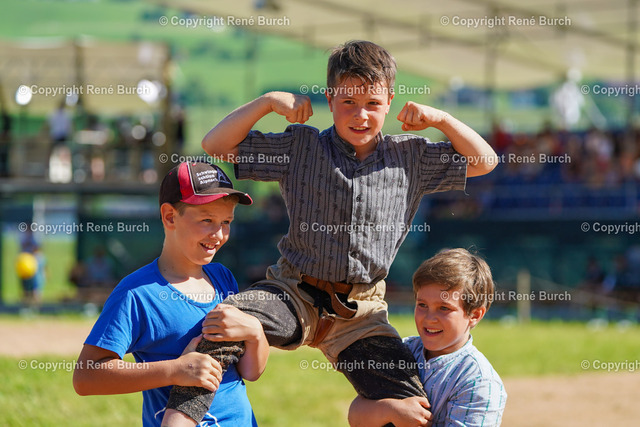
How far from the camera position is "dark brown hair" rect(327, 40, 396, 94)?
351 centimetres

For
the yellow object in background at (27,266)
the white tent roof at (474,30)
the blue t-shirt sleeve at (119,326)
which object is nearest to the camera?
the blue t-shirt sleeve at (119,326)

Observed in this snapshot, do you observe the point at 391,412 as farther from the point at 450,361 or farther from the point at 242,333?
the point at 242,333

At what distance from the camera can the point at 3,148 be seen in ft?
70.1

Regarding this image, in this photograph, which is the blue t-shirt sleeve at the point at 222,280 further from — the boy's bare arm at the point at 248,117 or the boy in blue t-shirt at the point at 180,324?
the boy's bare arm at the point at 248,117

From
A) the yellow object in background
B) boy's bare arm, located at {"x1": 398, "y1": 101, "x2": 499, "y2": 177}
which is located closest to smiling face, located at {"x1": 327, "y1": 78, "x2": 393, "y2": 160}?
boy's bare arm, located at {"x1": 398, "y1": 101, "x2": 499, "y2": 177}

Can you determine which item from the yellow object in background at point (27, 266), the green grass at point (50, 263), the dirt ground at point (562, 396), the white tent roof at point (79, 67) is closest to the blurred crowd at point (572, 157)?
the white tent roof at point (79, 67)

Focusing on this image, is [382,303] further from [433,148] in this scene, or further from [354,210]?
[433,148]

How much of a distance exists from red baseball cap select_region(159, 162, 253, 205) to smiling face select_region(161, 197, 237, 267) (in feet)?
0.16

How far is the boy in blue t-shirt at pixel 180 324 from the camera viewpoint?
314cm

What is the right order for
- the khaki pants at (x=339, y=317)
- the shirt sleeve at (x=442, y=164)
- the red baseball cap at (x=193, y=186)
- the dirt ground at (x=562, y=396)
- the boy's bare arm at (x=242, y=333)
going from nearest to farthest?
the boy's bare arm at (x=242, y=333), the red baseball cap at (x=193, y=186), the khaki pants at (x=339, y=317), the shirt sleeve at (x=442, y=164), the dirt ground at (x=562, y=396)

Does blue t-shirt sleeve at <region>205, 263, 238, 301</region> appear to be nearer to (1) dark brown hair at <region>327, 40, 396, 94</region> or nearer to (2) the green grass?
(1) dark brown hair at <region>327, 40, 396, 94</region>

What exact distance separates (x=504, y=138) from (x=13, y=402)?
18.8 metres

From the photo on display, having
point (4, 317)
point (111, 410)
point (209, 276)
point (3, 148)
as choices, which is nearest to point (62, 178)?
point (3, 148)

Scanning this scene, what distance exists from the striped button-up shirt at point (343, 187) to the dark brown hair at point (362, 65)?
0.31 metres
